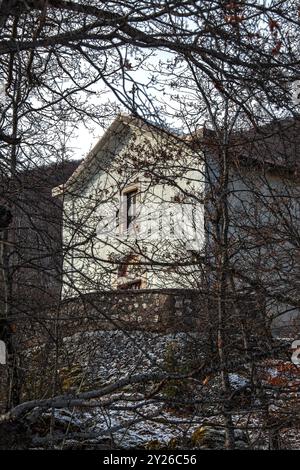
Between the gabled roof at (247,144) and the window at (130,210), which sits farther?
the window at (130,210)

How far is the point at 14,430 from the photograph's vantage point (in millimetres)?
5426

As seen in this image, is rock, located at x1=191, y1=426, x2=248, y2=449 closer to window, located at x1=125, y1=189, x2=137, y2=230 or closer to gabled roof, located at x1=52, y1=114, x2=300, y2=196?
gabled roof, located at x1=52, y1=114, x2=300, y2=196

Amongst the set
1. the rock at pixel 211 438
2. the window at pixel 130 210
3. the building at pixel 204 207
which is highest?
the window at pixel 130 210

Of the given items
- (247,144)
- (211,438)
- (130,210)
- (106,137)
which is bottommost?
(211,438)

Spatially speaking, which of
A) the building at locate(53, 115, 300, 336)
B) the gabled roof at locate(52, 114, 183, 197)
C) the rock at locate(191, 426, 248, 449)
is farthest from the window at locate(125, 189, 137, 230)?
the rock at locate(191, 426, 248, 449)

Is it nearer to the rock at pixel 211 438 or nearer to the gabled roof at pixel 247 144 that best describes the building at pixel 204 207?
the gabled roof at pixel 247 144

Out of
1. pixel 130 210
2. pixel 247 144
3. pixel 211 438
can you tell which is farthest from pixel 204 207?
pixel 130 210

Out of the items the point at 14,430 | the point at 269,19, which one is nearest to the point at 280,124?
the point at 269,19

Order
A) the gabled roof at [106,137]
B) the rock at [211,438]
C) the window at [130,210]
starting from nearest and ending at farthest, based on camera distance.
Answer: the gabled roof at [106,137] → the rock at [211,438] → the window at [130,210]

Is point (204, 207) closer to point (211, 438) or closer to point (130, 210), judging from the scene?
point (211, 438)

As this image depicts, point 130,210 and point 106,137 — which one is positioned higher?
point 130,210

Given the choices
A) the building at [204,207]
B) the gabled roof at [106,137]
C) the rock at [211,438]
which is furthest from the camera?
the rock at [211,438]

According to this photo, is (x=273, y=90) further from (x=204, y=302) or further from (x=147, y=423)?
(x=147, y=423)

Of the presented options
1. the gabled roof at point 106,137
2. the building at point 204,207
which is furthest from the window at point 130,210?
the gabled roof at point 106,137
